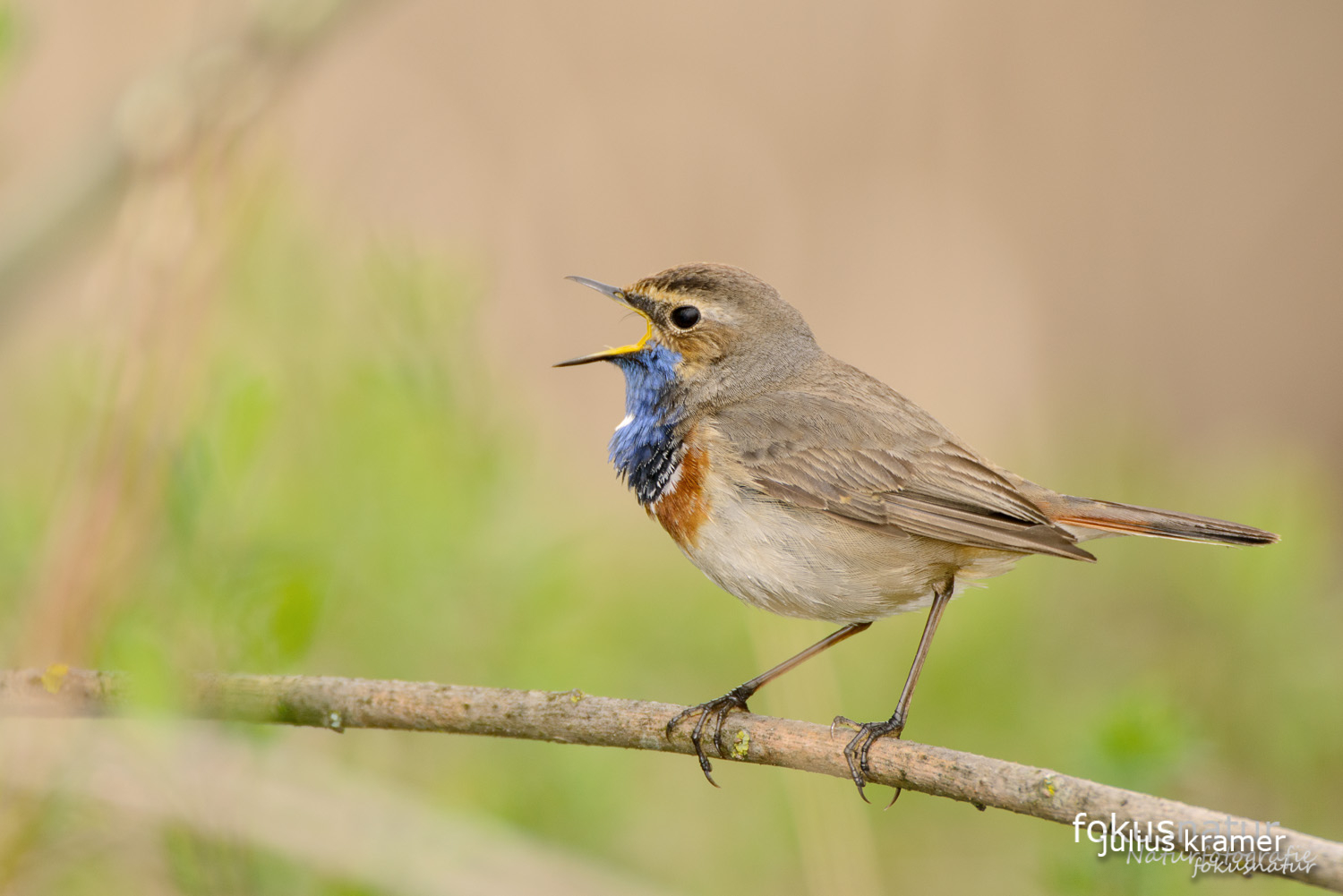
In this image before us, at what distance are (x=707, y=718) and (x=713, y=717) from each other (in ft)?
0.12

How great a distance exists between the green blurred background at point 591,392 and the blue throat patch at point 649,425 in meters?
0.43

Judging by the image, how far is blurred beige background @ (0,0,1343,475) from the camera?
7.63 m

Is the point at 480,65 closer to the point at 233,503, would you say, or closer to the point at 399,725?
the point at 233,503

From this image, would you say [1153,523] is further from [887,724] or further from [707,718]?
[707,718]

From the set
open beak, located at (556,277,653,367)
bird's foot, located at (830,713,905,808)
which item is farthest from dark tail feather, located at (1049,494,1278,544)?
open beak, located at (556,277,653,367)

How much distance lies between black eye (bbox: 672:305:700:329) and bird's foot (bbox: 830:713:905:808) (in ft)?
5.19

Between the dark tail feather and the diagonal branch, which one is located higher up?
the dark tail feather

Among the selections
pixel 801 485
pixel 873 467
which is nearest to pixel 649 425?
pixel 801 485

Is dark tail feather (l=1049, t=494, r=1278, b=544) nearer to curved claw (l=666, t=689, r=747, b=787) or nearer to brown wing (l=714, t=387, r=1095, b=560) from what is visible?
brown wing (l=714, t=387, r=1095, b=560)

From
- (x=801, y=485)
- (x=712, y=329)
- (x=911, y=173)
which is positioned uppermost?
(x=911, y=173)

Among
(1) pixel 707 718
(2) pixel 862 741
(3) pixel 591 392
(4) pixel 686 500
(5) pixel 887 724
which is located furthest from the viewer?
(3) pixel 591 392

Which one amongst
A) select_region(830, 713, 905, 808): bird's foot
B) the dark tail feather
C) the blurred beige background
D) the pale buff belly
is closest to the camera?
select_region(830, 713, 905, 808): bird's foot

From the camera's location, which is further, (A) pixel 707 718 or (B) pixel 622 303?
(B) pixel 622 303

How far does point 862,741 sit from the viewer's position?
333 centimetres
